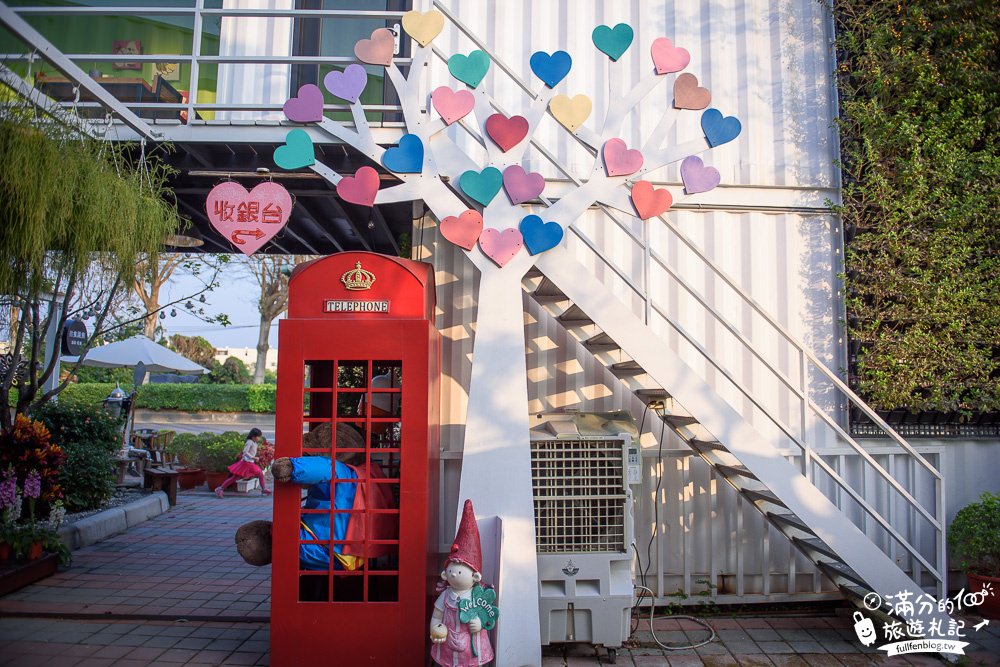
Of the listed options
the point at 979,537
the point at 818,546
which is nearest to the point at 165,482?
the point at 818,546

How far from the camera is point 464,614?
14.9 ft

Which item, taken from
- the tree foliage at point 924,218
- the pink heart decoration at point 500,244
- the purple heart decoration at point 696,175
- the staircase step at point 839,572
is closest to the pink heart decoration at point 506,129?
the pink heart decoration at point 500,244

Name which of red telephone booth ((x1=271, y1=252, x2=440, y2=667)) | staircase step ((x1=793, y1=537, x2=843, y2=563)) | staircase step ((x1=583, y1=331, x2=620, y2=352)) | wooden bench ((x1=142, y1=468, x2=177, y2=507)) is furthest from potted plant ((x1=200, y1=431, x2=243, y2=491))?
staircase step ((x1=793, y1=537, x2=843, y2=563))

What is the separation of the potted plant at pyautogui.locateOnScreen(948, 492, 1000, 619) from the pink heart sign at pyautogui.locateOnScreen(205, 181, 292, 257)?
257 inches

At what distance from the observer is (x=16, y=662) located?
4.98 m

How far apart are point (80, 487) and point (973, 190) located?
35.5 ft

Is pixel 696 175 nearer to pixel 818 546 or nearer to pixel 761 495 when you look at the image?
pixel 761 495

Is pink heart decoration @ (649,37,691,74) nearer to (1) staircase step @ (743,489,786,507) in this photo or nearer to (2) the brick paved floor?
(1) staircase step @ (743,489,786,507)

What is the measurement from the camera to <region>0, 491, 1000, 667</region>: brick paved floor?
5.25 m

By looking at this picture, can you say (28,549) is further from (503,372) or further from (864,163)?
(864,163)

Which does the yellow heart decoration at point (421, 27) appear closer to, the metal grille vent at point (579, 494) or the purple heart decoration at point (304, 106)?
the purple heart decoration at point (304, 106)

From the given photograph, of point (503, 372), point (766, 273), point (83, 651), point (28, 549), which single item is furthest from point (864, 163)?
point (28, 549)

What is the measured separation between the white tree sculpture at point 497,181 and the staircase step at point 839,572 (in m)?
2.67

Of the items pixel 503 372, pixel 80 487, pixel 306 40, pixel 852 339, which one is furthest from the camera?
pixel 80 487
